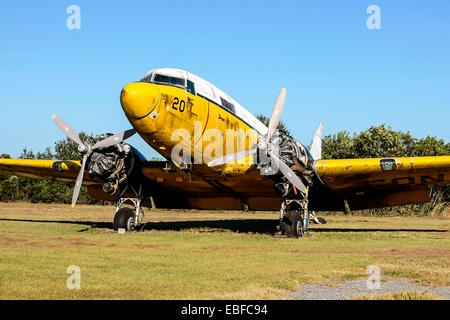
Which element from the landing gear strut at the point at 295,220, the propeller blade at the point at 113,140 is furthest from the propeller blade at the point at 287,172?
the propeller blade at the point at 113,140

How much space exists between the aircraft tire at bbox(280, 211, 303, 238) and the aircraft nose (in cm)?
713

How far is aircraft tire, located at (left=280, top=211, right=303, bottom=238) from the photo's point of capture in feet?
62.0

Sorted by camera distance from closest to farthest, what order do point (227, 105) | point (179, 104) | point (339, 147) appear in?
point (179, 104) < point (227, 105) < point (339, 147)

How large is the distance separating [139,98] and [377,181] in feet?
38.0

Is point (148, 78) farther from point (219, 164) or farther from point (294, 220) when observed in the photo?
point (294, 220)

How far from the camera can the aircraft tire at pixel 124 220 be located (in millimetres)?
20703

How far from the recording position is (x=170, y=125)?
16688 mm

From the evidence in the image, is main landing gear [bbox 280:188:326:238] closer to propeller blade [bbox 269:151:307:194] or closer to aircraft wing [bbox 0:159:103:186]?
propeller blade [bbox 269:151:307:194]

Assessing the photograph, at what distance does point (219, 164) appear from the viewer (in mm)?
18656

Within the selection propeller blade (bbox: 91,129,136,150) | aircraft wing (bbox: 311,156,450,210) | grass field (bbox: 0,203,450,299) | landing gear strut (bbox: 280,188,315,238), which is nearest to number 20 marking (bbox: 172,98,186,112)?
propeller blade (bbox: 91,129,136,150)

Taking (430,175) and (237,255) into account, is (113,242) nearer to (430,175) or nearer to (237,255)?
(237,255)

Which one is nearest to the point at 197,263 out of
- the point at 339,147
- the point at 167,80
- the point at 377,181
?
the point at 167,80

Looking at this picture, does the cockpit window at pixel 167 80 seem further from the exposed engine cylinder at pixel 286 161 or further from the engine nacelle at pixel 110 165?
the engine nacelle at pixel 110 165
